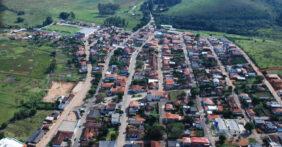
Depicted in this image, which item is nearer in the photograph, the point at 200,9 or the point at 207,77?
the point at 207,77

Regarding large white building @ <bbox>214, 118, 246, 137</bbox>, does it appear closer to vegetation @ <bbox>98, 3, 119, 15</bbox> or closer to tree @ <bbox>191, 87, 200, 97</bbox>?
tree @ <bbox>191, 87, 200, 97</bbox>

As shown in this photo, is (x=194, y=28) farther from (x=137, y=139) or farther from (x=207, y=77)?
(x=137, y=139)

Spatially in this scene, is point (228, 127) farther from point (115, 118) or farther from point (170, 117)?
point (115, 118)

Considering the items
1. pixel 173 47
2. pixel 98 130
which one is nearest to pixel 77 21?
pixel 173 47

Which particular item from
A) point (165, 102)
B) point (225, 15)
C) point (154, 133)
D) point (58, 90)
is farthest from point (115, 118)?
point (225, 15)

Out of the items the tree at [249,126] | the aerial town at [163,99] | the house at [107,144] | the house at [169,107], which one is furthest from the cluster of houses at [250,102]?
the house at [107,144]

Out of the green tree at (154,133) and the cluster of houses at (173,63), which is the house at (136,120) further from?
the cluster of houses at (173,63)
